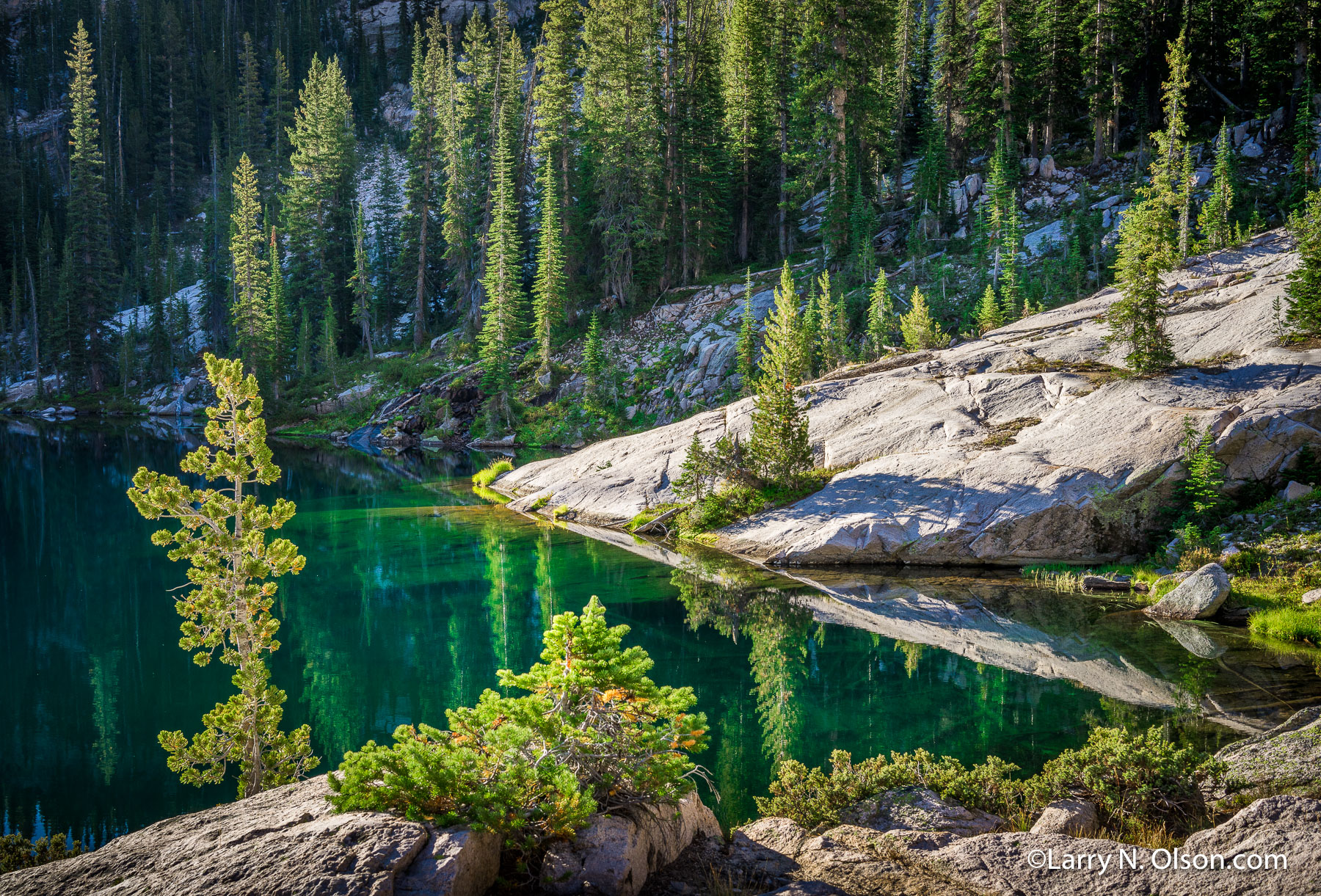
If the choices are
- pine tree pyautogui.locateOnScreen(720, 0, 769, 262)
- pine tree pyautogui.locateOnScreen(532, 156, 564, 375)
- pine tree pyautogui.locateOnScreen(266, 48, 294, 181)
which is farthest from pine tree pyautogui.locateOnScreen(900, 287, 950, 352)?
pine tree pyautogui.locateOnScreen(266, 48, 294, 181)

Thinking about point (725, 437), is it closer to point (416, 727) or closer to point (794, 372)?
point (794, 372)

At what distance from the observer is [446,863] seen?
547 centimetres

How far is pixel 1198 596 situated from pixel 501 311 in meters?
43.3

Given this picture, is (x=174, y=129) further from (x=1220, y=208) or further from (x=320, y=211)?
(x=1220, y=208)

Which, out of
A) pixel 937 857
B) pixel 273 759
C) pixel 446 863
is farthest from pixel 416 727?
pixel 937 857

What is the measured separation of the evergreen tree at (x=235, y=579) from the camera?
938 cm

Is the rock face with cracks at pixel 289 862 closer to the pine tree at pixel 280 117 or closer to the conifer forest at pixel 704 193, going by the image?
the conifer forest at pixel 704 193

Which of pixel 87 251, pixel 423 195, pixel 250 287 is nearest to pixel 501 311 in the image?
pixel 423 195

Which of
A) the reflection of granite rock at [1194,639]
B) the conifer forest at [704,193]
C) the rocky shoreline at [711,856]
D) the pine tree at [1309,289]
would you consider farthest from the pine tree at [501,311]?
the rocky shoreline at [711,856]

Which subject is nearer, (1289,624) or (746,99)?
(1289,624)

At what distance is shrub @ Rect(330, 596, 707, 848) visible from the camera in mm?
6160

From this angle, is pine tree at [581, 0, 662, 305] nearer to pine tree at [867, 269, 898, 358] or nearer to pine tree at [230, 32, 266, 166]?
pine tree at [867, 269, 898, 358]

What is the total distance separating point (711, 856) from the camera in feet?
23.7

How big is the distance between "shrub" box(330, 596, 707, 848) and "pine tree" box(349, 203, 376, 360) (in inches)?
2557
